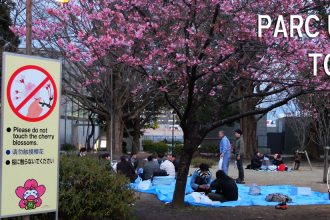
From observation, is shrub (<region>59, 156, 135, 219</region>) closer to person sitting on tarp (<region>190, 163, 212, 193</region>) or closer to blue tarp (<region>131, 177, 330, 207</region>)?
blue tarp (<region>131, 177, 330, 207</region>)

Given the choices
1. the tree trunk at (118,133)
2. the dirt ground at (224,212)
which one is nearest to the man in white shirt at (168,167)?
the dirt ground at (224,212)

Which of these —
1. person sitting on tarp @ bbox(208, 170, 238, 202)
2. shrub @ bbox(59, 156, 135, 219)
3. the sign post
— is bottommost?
person sitting on tarp @ bbox(208, 170, 238, 202)

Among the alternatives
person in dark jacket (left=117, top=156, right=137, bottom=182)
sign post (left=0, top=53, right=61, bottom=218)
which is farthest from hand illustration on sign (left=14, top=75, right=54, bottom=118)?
person in dark jacket (left=117, top=156, right=137, bottom=182)

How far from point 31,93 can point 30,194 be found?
1.21 m

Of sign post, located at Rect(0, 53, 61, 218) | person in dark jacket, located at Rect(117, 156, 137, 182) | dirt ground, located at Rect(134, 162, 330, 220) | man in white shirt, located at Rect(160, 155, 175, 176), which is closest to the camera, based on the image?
sign post, located at Rect(0, 53, 61, 218)

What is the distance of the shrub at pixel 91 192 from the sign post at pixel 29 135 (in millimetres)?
1185

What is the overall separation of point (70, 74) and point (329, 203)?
11.5 meters

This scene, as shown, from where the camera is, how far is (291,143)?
1855 inches

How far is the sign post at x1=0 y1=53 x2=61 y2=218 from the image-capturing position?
589 centimetres

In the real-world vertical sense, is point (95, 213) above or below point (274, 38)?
below

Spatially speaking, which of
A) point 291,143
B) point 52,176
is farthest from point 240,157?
point 291,143

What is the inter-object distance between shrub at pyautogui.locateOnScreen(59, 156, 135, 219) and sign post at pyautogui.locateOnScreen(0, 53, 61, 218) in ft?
3.89

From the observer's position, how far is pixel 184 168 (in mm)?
10367

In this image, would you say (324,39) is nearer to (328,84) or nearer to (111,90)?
(328,84)
